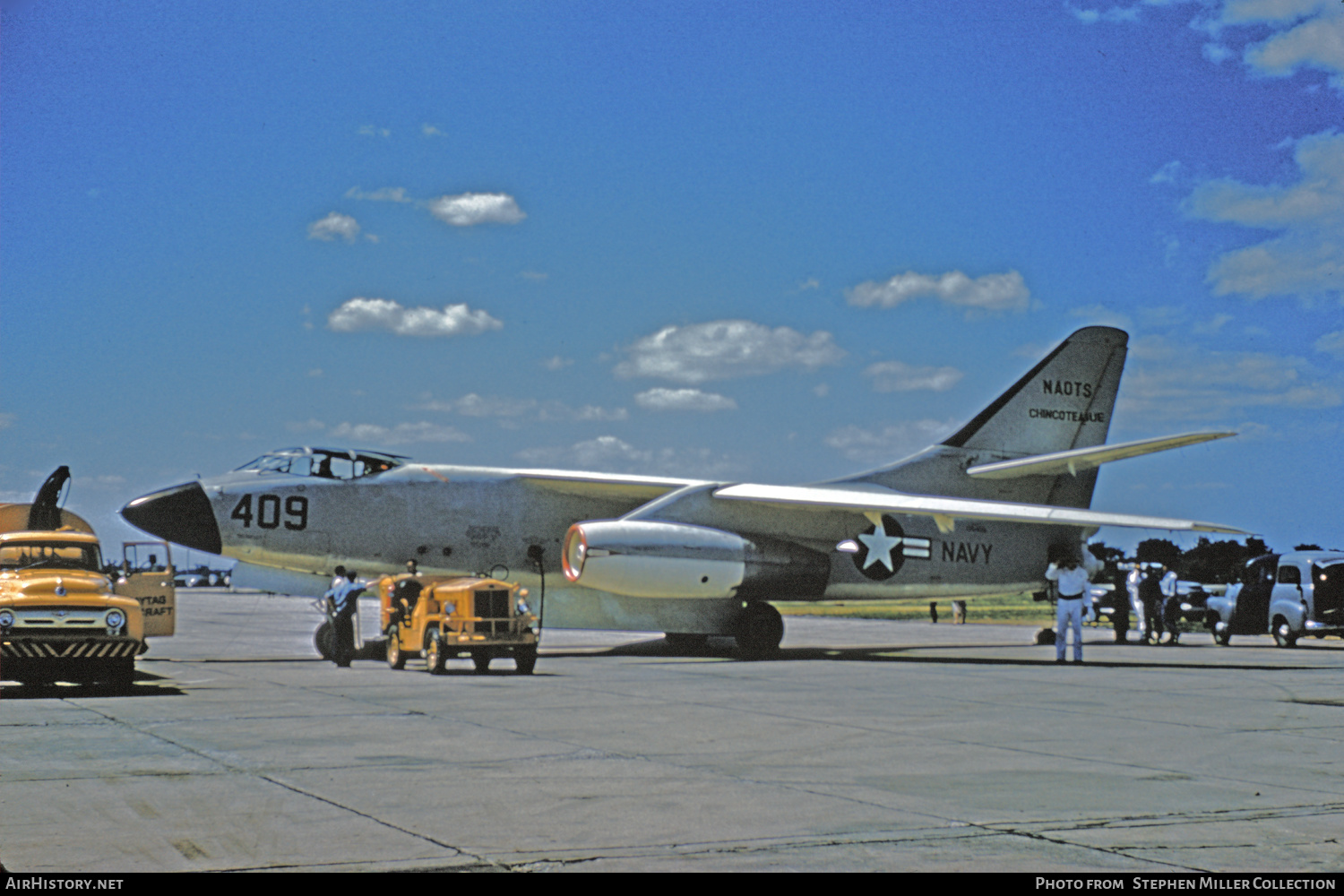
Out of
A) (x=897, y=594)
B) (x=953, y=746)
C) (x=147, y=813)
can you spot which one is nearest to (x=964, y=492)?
(x=897, y=594)

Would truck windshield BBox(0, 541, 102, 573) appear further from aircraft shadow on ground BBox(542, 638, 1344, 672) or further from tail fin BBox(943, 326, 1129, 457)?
tail fin BBox(943, 326, 1129, 457)

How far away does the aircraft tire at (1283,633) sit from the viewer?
2595 cm

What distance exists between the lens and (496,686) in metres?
14.6

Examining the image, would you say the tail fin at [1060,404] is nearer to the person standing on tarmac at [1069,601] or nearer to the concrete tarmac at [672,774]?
the person standing on tarmac at [1069,601]

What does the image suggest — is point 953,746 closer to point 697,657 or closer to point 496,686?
point 496,686

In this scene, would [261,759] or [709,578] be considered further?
[709,578]

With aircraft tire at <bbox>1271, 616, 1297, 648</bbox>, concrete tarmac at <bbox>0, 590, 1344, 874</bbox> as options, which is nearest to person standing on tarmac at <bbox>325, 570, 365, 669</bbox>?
concrete tarmac at <bbox>0, 590, 1344, 874</bbox>

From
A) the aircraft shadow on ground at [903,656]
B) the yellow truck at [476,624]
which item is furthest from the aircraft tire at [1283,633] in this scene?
the yellow truck at [476,624]

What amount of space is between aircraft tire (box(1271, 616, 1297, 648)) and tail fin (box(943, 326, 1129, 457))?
18.3 ft

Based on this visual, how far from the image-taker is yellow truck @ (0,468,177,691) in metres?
13.3

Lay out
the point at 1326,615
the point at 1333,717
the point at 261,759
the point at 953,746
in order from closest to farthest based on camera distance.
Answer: the point at 261,759
the point at 953,746
the point at 1333,717
the point at 1326,615

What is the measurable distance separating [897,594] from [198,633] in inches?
660

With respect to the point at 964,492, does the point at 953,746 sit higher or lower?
lower

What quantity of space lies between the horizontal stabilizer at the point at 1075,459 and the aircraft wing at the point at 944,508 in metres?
1.17
